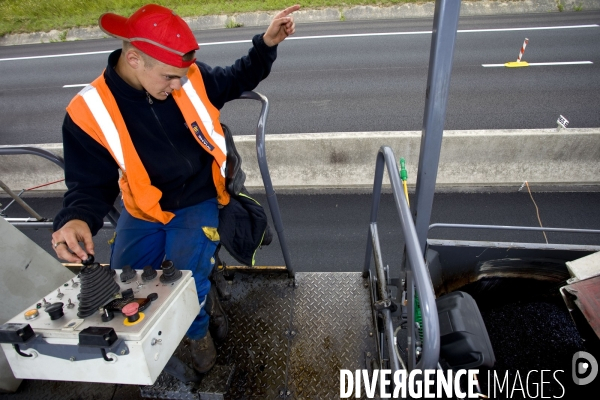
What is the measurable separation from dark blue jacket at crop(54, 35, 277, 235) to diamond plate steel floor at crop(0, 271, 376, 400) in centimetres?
90

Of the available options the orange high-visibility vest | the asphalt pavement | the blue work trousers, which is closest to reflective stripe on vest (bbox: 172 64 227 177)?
the orange high-visibility vest

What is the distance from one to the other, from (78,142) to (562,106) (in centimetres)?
761

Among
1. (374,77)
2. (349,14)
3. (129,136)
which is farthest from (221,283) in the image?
(349,14)

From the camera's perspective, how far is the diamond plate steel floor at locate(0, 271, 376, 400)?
211 cm

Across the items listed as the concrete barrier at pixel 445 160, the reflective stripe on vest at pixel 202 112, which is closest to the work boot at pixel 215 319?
the reflective stripe on vest at pixel 202 112

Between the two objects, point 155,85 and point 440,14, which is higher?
point 440,14

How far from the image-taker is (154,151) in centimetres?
199

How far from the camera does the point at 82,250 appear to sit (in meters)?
1.68

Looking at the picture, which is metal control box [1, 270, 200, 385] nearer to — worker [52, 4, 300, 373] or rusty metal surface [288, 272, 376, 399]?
worker [52, 4, 300, 373]

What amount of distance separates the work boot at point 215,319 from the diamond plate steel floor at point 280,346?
0.07 metres

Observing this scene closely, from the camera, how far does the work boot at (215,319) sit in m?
2.32

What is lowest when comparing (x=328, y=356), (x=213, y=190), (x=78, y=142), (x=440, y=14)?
(x=328, y=356)

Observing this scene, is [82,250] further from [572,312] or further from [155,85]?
[572,312]

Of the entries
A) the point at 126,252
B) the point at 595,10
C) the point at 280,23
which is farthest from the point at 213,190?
the point at 595,10
